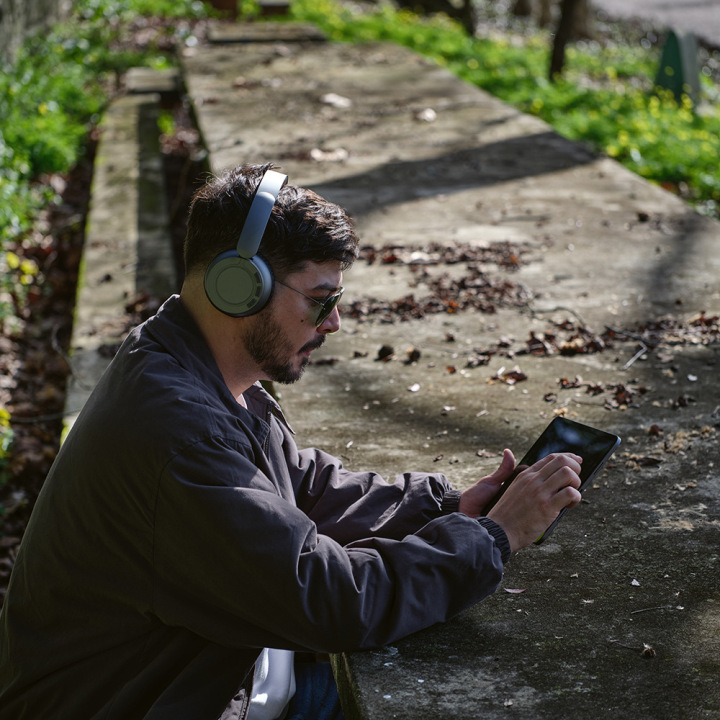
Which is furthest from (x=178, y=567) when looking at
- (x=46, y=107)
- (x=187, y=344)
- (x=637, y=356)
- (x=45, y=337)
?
(x=46, y=107)

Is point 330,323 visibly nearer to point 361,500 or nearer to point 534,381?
point 361,500

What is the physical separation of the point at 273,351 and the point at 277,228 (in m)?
0.29

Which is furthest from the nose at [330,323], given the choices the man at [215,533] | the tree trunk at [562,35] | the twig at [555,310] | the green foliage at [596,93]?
the tree trunk at [562,35]

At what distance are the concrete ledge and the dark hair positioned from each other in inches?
102

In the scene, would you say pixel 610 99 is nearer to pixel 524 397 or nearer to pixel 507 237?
pixel 507 237

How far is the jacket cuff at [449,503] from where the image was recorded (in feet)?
8.39

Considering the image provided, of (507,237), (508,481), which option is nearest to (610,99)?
(507,237)

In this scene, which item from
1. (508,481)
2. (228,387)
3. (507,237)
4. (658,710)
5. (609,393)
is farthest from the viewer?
(507,237)

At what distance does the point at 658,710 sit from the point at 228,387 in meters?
1.20

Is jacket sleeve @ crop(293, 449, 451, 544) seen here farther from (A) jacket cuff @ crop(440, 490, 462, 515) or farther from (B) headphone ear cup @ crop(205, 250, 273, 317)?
(B) headphone ear cup @ crop(205, 250, 273, 317)

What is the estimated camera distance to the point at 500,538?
7.26ft

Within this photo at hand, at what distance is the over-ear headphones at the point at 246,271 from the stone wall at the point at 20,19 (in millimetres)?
10134

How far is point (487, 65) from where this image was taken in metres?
13.3

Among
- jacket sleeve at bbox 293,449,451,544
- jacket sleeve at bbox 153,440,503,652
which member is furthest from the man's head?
jacket sleeve at bbox 293,449,451,544
